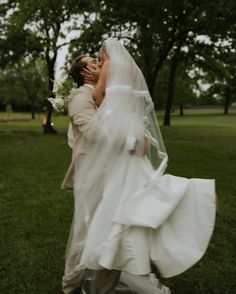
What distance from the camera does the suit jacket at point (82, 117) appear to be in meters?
4.12

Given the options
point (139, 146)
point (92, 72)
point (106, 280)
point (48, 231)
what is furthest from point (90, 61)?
point (48, 231)

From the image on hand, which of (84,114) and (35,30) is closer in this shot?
(84,114)

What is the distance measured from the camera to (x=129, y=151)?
13.5ft

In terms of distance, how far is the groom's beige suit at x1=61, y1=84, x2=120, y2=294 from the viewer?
13.6 feet

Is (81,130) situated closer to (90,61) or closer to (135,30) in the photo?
(90,61)

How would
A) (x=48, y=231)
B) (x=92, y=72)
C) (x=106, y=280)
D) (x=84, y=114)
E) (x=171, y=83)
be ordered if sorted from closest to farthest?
(x=84, y=114) < (x=106, y=280) < (x=92, y=72) < (x=48, y=231) < (x=171, y=83)

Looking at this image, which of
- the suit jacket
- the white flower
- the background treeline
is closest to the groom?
the suit jacket

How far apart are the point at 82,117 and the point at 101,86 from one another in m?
0.32

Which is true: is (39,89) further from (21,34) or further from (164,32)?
(164,32)

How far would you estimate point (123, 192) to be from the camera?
4062 millimetres

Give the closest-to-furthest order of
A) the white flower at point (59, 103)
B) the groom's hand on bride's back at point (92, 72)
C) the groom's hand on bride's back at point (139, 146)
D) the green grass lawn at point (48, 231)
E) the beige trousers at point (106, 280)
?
the groom's hand on bride's back at point (139, 146) → the beige trousers at point (106, 280) → the groom's hand on bride's back at point (92, 72) → the white flower at point (59, 103) → the green grass lawn at point (48, 231)

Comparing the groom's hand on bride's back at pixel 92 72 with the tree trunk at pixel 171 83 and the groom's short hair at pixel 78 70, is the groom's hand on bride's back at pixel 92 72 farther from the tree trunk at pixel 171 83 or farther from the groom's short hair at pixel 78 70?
the tree trunk at pixel 171 83

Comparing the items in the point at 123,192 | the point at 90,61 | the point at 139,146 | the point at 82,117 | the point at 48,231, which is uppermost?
the point at 90,61

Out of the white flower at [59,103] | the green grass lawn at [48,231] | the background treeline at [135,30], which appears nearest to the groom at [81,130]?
the white flower at [59,103]
